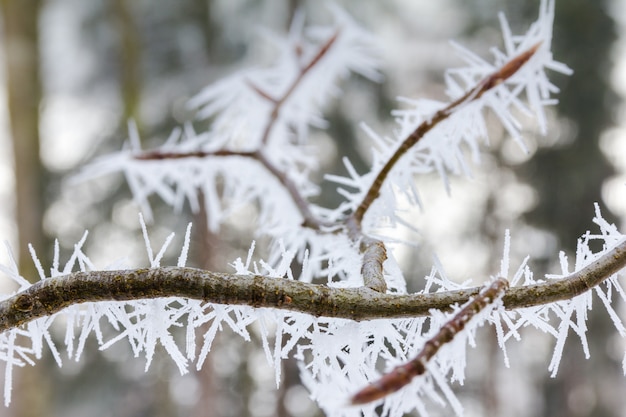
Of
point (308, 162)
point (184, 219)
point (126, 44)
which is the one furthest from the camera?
point (184, 219)

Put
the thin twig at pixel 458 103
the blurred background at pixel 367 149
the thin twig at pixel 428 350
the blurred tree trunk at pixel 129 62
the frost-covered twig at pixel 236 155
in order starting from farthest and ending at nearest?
the blurred background at pixel 367 149
the blurred tree trunk at pixel 129 62
the frost-covered twig at pixel 236 155
the thin twig at pixel 458 103
the thin twig at pixel 428 350

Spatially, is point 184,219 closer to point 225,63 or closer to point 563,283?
point 225,63

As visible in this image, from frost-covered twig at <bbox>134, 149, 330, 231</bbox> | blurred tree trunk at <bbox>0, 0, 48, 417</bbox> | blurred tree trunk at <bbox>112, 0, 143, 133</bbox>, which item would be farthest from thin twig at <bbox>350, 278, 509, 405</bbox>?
blurred tree trunk at <bbox>112, 0, 143, 133</bbox>

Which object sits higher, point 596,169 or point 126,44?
point 126,44

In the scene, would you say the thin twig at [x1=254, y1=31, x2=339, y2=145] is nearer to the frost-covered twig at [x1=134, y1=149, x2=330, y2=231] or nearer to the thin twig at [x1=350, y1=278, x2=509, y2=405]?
the frost-covered twig at [x1=134, y1=149, x2=330, y2=231]

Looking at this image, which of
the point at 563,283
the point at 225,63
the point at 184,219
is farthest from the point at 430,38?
the point at 563,283

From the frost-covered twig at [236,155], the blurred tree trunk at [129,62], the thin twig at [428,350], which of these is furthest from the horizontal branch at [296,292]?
the blurred tree trunk at [129,62]

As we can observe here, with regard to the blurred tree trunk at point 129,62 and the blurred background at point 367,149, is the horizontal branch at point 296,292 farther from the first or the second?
the blurred background at point 367,149
